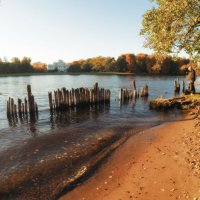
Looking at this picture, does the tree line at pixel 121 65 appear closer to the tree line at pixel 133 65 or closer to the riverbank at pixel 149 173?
the tree line at pixel 133 65

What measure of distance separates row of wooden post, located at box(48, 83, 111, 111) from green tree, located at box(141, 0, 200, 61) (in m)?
13.1

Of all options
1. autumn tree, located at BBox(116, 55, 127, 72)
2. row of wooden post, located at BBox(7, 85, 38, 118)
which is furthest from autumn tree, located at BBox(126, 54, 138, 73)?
row of wooden post, located at BBox(7, 85, 38, 118)

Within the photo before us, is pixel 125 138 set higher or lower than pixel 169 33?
lower

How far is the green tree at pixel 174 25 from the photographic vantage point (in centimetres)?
1653

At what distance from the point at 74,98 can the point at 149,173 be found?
2093 cm

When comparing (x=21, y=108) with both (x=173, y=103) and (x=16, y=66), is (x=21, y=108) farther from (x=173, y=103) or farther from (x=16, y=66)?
(x=16, y=66)

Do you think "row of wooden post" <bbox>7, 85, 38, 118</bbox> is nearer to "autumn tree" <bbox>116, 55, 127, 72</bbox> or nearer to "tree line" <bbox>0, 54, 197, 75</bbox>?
"tree line" <bbox>0, 54, 197, 75</bbox>

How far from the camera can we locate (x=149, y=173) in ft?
32.9

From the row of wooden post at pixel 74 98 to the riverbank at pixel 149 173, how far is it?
14.6m

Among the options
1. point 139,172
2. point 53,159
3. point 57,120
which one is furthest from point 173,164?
point 57,120

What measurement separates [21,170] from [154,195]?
699 cm

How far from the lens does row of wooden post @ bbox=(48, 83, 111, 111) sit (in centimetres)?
2706

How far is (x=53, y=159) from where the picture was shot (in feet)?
41.9

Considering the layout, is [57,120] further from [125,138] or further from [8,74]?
[8,74]
